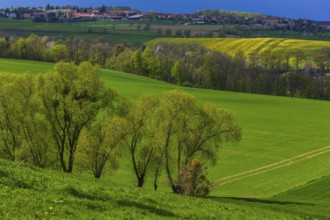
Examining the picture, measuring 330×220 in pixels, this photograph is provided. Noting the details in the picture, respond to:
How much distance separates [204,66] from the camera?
156875 mm

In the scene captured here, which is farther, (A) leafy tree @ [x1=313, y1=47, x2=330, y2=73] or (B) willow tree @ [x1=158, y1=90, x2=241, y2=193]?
(A) leafy tree @ [x1=313, y1=47, x2=330, y2=73]

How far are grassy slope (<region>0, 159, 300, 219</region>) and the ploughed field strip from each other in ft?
93.3

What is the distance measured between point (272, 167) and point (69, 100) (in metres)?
27.4

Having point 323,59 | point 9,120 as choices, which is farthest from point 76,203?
point 323,59

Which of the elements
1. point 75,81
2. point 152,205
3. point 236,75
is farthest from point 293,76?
point 152,205

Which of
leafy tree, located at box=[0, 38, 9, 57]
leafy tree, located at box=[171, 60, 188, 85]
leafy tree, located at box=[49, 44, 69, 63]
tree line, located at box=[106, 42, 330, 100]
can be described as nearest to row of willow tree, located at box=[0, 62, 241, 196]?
tree line, located at box=[106, 42, 330, 100]

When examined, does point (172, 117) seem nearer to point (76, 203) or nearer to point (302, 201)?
point (302, 201)

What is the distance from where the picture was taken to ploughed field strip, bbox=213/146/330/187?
179 feet

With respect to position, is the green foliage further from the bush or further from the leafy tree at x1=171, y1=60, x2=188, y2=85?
the leafy tree at x1=171, y1=60, x2=188, y2=85

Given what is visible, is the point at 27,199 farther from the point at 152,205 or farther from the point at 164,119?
the point at 164,119

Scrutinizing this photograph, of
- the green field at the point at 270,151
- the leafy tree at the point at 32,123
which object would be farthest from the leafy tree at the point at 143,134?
the leafy tree at the point at 32,123

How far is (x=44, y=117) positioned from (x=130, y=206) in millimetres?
31916

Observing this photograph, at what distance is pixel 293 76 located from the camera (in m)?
151

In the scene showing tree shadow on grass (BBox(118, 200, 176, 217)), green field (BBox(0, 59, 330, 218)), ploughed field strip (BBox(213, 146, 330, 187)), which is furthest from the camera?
ploughed field strip (BBox(213, 146, 330, 187))
